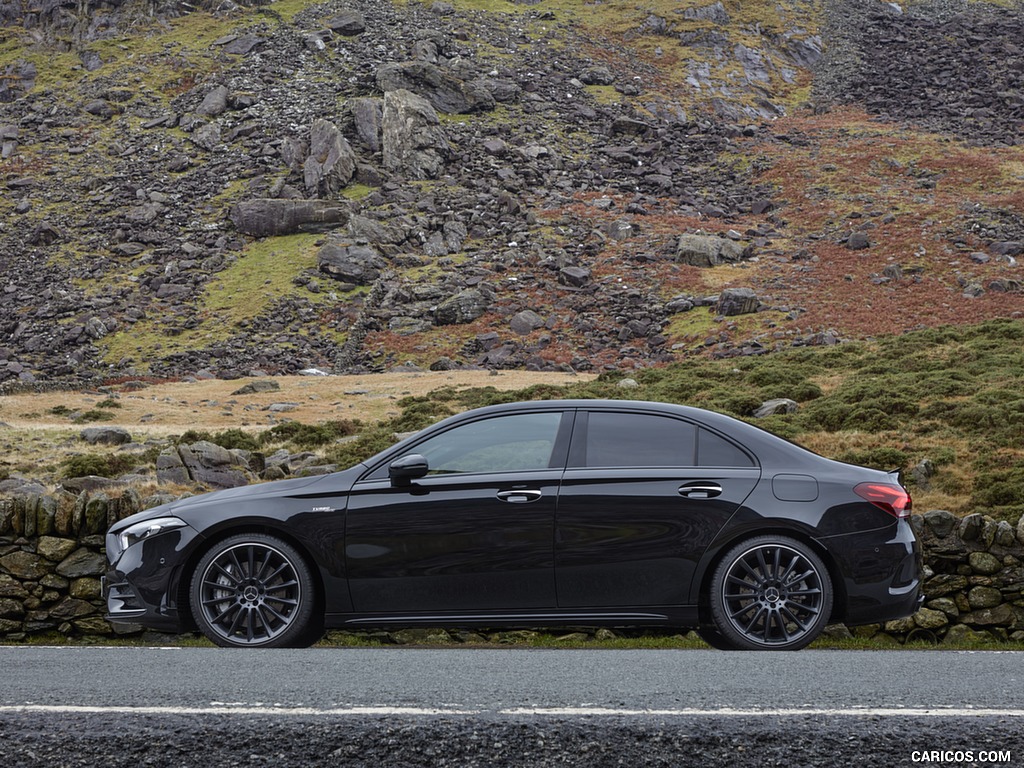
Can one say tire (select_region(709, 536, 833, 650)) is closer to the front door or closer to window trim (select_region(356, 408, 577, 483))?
the front door

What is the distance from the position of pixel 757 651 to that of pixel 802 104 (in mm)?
92044

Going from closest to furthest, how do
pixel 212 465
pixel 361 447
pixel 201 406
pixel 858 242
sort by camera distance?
pixel 212 465 → pixel 361 447 → pixel 201 406 → pixel 858 242

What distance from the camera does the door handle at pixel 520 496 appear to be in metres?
6.93

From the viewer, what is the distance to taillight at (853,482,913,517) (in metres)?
6.98

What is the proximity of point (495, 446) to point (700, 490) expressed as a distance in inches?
54.3

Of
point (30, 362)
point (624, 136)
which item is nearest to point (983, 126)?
point (624, 136)

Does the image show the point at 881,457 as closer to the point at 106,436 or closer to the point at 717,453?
the point at 717,453

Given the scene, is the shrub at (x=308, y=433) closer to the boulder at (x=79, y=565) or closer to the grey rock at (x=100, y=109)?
the boulder at (x=79, y=565)

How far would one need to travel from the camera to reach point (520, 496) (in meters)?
6.95

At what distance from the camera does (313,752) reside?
3928mm

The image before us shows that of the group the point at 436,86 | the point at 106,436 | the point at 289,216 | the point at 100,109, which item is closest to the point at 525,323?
the point at 289,216

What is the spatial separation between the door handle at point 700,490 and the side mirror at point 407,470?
1.70 m

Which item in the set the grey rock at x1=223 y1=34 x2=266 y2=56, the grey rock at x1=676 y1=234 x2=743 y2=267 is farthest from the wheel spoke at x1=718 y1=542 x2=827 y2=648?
the grey rock at x1=223 y1=34 x2=266 y2=56

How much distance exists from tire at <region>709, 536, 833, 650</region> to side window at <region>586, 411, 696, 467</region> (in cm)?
73
